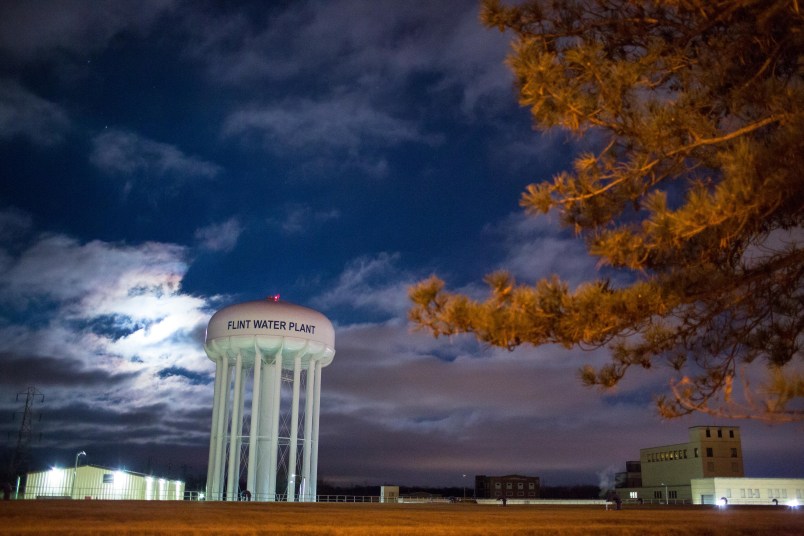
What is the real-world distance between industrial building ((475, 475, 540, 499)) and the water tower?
4000cm

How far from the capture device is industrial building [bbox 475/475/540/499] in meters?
76.3

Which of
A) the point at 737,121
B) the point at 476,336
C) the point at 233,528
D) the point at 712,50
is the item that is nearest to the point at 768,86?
the point at 737,121

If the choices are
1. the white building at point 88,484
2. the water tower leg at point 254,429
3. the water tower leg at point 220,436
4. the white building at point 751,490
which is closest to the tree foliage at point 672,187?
the water tower leg at point 254,429

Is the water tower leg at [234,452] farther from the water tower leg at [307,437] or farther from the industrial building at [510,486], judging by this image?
the industrial building at [510,486]

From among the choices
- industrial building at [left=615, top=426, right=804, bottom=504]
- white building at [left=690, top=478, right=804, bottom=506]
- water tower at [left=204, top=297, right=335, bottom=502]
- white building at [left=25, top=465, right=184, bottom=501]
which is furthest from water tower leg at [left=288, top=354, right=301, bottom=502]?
white building at [left=690, top=478, right=804, bottom=506]

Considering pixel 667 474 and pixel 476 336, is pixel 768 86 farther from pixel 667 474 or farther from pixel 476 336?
pixel 667 474

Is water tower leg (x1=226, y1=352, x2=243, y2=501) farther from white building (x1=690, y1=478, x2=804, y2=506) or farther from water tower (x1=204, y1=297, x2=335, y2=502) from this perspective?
white building (x1=690, y1=478, x2=804, y2=506)

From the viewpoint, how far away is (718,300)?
31.3 ft

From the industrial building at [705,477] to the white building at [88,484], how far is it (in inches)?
1647

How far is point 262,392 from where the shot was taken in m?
40.5

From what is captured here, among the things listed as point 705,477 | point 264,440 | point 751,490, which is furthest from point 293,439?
point 705,477

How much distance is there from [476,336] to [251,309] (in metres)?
33.7

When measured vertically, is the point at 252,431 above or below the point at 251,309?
below

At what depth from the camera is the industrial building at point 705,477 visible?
55.6 meters
